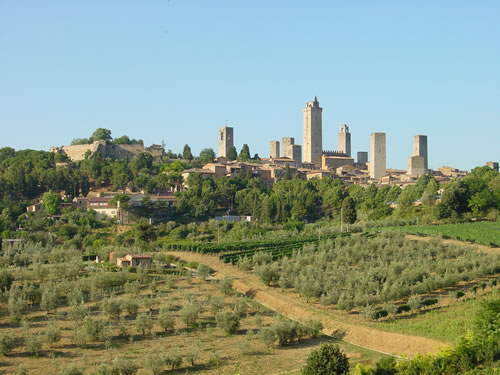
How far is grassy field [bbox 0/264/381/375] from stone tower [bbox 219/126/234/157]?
242 ft

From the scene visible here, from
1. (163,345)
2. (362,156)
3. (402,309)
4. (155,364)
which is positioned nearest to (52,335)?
(163,345)

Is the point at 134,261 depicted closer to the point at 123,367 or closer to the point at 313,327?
the point at 313,327

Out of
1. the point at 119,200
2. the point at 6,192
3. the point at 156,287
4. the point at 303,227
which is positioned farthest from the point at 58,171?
the point at 156,287

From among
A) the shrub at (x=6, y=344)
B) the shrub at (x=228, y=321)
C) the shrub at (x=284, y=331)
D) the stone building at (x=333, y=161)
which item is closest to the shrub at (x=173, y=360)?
the shrub at (x=228, y=321)

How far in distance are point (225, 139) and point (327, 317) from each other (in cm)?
7659

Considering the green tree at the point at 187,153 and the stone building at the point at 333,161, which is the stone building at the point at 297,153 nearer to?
the stone building at the point at 333,161

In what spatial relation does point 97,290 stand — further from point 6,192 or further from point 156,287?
point 6,192

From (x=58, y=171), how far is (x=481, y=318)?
5067 centimetres

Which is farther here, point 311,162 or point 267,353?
point 311,162

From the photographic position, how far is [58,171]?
63.4 metres

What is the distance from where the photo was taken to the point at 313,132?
96.9 m

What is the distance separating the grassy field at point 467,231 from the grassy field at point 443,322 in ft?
40.3

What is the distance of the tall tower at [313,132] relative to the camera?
96562mm

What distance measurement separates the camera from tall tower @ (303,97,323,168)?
317 feet
